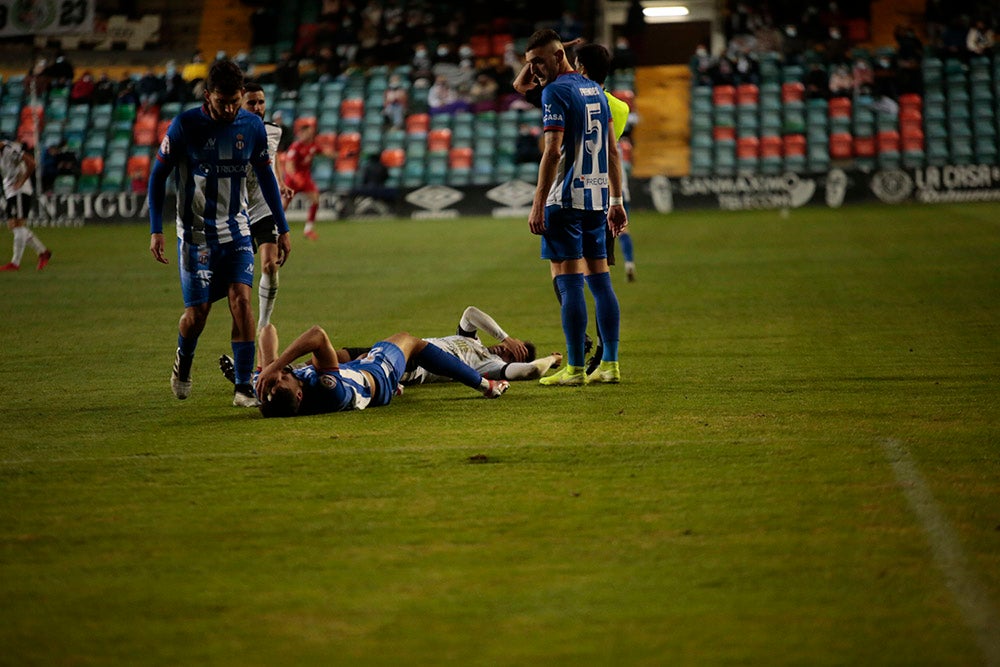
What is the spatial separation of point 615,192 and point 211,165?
9.24ft

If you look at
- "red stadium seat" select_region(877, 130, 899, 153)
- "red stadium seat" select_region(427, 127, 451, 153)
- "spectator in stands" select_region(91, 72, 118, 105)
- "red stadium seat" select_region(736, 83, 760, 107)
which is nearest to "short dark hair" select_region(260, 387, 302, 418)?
"red stadium seat" select_region(427, 127, 451, 153)

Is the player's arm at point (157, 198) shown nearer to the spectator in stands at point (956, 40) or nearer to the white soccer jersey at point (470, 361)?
the white soccer jersey at point (470, 361)

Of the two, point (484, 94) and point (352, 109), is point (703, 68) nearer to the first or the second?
point (484, 94)

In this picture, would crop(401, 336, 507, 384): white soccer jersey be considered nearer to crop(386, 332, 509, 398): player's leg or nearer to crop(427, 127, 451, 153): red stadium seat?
crop(386, 332, 509, 398): player's leg

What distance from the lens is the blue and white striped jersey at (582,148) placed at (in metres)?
7.81

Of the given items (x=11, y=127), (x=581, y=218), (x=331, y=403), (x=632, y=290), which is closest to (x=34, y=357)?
(x=331, y=403)

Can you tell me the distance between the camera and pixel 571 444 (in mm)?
6227

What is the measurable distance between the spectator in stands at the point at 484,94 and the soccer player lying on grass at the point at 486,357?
2366 centimetres

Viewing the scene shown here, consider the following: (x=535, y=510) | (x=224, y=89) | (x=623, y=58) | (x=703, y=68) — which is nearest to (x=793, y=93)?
(x=703, y=68)

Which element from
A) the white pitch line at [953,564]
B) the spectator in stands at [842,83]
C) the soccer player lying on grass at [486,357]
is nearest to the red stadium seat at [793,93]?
the spectator in stands at [842,83]

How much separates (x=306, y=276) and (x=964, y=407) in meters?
10.6

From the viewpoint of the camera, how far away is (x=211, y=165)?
7500 millimetres

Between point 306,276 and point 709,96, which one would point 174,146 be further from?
point 709,96

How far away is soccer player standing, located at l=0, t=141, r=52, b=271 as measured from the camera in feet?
59.5
